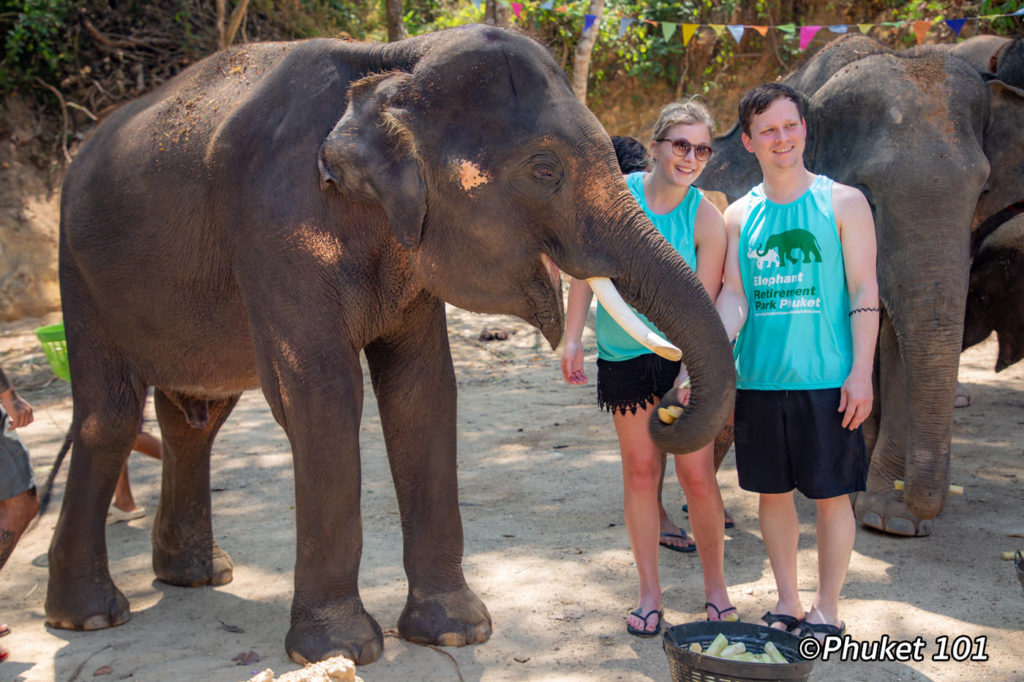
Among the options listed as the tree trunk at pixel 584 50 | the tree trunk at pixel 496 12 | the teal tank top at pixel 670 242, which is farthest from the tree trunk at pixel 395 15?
the teal tank top at pixel 670 242

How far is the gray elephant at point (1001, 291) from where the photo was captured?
537 cm

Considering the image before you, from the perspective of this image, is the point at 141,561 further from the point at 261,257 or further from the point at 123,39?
the point at 123,39

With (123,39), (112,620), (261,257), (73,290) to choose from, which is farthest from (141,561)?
(123,39)

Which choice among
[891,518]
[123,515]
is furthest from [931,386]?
[123,515]

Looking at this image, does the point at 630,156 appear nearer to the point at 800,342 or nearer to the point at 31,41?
Answer: the point at 800,342

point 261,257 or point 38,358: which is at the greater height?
point 261,257

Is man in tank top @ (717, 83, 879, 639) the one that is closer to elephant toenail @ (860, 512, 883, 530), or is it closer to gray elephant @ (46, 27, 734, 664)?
gray elephant @ (46, 27, 734, 664)

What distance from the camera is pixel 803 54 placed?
13.1 metres

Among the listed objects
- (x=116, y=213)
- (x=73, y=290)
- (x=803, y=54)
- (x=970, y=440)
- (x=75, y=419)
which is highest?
(x=803, y=54)

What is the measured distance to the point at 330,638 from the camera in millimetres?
3279

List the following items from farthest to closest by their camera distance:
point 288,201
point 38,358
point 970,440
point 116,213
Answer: point 38,358, point 970,440, point 116,213, point 288,201

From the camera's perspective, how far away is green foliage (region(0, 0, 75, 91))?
10719 mm

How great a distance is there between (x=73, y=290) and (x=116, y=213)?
47cm

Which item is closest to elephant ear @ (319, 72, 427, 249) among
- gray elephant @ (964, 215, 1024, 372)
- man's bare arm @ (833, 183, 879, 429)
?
man's bare arm @ (833, 183, 879, 429)
